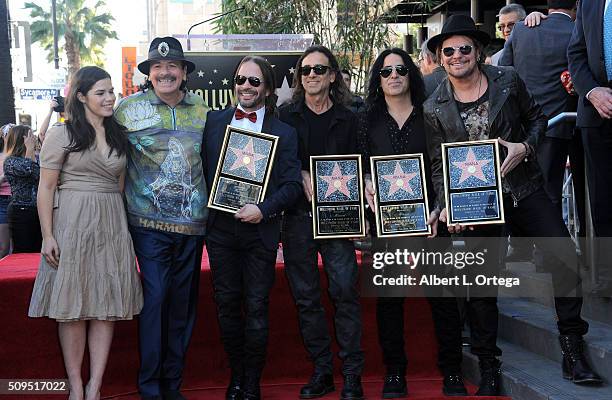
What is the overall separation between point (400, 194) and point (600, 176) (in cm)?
123

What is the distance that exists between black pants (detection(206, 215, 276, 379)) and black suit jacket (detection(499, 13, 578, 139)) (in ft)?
8.42

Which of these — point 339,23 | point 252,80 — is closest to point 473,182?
point 252,80

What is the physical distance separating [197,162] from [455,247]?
1694 millimetres

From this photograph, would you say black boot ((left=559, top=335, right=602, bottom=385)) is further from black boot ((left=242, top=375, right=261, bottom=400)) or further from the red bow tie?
the red bow tie

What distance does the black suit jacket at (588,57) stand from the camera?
5.00 m

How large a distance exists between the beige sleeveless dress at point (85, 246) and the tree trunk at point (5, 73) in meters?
5.05

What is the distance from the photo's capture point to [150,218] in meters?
5.18

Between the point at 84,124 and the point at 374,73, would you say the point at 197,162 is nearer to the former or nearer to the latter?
the point at 84,124

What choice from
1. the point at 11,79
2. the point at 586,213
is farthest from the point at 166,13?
the point at 586,213

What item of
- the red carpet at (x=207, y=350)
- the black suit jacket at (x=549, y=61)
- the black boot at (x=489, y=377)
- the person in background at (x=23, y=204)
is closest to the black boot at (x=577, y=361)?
the black boot at (x=489, y=377)

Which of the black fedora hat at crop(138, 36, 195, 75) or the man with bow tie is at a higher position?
the black fedora hat at crop(138, 36, 195, 75)

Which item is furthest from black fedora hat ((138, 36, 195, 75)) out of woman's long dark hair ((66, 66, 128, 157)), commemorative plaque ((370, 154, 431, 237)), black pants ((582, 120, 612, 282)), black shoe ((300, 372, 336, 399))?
black pants ((582, 120, 612, 282))

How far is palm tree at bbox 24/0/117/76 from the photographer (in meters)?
58.1

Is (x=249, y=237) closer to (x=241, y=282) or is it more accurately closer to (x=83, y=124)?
(x=241, y=282)
